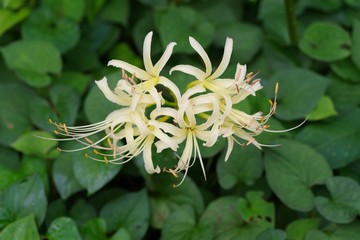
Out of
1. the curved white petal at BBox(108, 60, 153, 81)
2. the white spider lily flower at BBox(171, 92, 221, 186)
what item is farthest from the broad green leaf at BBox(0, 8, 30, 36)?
the white spider lily flower at BBox(171, 92, 221, 186)

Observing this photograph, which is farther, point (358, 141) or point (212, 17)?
point (212, 17)

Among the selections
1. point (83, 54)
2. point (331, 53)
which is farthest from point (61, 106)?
point (331, 53)

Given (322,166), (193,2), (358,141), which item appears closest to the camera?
(322,166)

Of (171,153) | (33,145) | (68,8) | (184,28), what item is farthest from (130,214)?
(68,8)

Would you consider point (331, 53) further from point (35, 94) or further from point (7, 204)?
point (7, 204)

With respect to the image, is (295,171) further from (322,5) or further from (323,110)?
(322,5)

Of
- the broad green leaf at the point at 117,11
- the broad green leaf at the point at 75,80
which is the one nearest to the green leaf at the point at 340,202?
the broad green leaf at the point at 75,80
